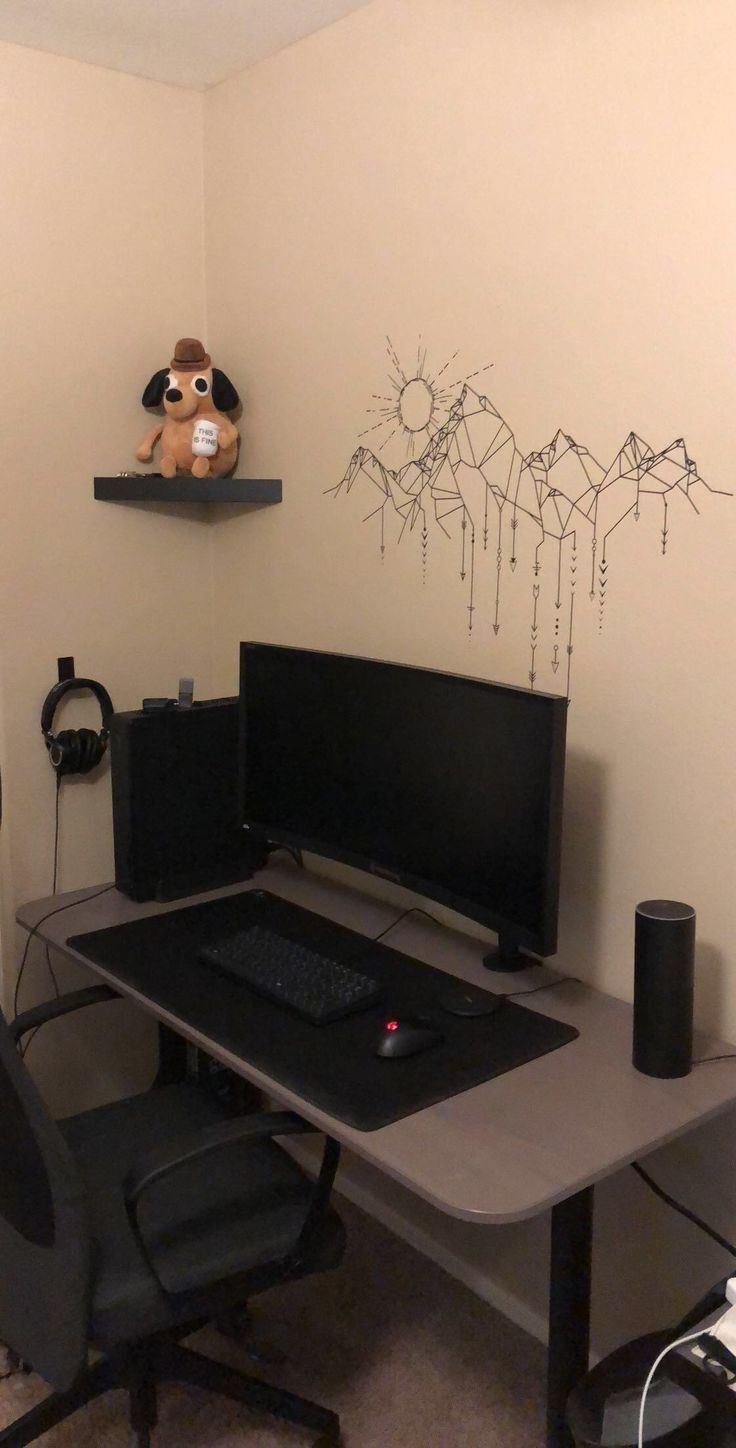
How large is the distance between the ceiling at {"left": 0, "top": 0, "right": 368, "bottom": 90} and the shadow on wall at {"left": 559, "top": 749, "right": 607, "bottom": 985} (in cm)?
150

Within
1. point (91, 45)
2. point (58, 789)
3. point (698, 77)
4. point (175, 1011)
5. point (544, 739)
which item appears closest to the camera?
point (698, 77)

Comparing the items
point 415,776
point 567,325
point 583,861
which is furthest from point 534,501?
point 583,861

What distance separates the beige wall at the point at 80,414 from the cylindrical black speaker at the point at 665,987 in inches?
57.2

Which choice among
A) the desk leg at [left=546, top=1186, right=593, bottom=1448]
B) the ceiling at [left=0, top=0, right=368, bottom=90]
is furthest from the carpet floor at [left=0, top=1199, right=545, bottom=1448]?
the ceiling at [left=0, top=0, right=368, bottom=90]

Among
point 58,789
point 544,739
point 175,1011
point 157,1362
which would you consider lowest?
point 157,1362

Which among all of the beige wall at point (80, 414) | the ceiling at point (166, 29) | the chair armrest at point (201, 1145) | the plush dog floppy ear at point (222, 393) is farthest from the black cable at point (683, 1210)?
the ceiling at point (166, 29)

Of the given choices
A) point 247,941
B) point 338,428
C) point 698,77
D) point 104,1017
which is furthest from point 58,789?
point 698,77

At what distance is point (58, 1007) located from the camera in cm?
196

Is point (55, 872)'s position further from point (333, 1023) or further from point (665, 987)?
point (665, 987)

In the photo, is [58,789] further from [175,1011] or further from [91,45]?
[91,45]

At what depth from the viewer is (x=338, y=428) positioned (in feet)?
7.52

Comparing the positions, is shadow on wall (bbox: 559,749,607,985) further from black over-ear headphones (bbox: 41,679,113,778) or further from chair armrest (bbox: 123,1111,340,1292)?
black over-ear headphones (bbox: 41,679,113,778)

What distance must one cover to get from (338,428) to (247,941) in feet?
3.47

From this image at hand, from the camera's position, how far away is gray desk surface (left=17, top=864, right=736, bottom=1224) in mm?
1312
